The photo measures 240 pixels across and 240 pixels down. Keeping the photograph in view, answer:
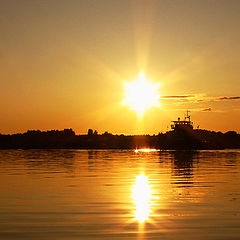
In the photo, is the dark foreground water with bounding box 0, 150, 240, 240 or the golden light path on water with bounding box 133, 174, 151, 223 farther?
the golden light path on water with bounding box 133, 174, 151, 223

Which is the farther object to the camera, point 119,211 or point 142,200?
point 142,200

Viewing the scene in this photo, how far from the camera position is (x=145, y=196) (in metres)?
28.5

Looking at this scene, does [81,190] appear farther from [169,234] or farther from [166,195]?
[169,234]

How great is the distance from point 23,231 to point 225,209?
36.1 ft

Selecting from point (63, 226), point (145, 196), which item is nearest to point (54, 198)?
point (145, 196)

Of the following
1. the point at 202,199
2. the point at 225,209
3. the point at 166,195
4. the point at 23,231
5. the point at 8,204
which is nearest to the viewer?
the point at 23,231

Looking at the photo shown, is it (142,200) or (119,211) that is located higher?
(142,200)

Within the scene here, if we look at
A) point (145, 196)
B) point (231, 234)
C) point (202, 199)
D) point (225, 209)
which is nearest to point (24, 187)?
point (145, 196)

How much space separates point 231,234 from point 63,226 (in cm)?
715

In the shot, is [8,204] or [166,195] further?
[166,195]

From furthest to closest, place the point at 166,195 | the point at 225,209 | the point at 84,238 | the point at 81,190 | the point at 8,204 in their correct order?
1. the point at 81,190
2. the point at 166,195
3. the point at 8,204
4. the point at 225,209
5. the point at 84,238

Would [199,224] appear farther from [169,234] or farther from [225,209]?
[225,209]

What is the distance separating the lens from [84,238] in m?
16.7

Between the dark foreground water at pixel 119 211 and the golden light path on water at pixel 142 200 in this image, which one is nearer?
the dark foreground water at pixel 119 211
